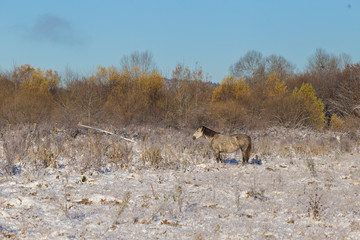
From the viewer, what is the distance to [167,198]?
5523 millimetres

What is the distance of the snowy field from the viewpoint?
4.52 m

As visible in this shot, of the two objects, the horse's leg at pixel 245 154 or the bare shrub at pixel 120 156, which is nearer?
the bare shrub at pixel 120 156

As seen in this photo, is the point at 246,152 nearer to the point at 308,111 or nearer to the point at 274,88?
the point at 308,111

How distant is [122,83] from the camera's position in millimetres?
32094

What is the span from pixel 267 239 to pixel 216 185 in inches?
106

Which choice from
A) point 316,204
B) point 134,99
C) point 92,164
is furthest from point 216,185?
point 134,99

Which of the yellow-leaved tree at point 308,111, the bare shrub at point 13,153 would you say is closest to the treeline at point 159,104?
the yellow-leaved tree at point 308,111

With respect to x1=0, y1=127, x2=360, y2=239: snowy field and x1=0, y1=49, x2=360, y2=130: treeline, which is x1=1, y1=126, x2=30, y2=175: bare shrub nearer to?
x1=0, y1=127, x2=360, y2=239: snowy field

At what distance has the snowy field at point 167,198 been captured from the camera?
4.52 m

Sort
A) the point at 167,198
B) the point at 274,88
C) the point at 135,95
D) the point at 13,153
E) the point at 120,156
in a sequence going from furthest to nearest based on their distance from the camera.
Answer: the point at 274,88
the point at 135,95
the point at 120,156
the point at 13,153
the point at 167,198

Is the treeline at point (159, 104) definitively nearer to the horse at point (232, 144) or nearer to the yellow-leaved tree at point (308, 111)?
the yellow-leaved tree at point (308, 111)

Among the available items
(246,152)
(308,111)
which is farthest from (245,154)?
(308,111)

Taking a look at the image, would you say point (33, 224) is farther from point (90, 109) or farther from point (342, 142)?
point (90, 109)

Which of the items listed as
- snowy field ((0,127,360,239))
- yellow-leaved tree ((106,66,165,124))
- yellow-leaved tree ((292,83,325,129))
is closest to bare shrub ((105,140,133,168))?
snowy field ((0,127,360,239))
